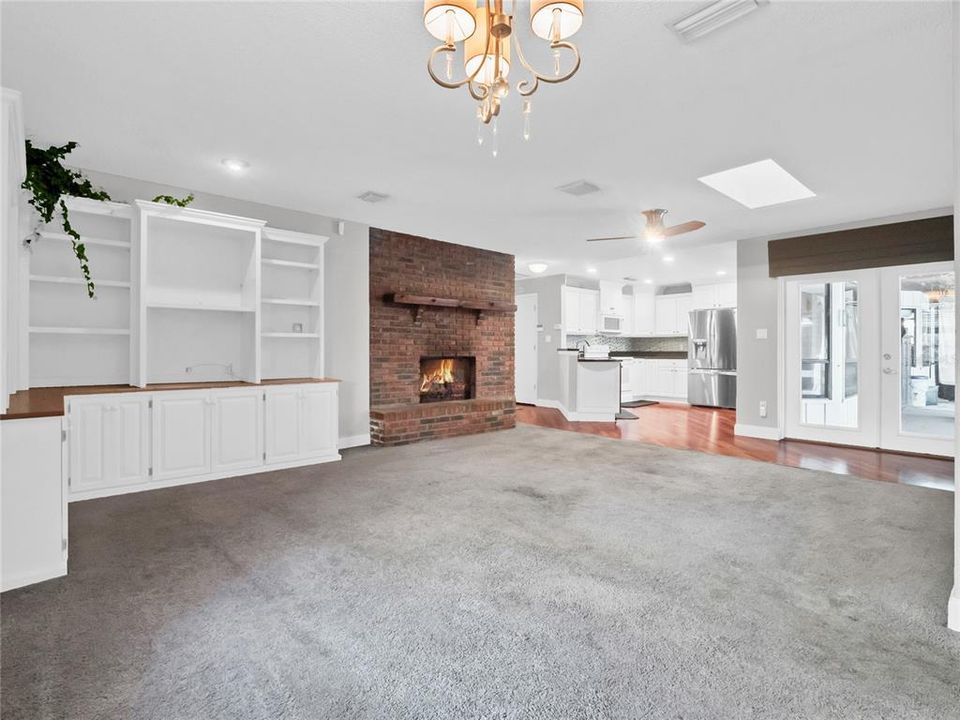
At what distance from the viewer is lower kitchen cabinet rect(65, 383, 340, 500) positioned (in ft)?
11.1

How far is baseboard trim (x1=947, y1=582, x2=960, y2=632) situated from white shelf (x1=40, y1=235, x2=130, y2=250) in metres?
5.21

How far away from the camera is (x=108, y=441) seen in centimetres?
346

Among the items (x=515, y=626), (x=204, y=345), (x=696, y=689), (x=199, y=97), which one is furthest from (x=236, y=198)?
(x=696, y=689)

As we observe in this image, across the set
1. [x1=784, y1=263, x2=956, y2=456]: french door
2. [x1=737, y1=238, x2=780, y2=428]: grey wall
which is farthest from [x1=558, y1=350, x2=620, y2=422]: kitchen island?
[x1=784, y1=263, x2=956, y2=456]: french door

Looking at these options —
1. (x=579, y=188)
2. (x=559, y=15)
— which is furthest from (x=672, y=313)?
(x=559, y=15)

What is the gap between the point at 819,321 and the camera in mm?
5707

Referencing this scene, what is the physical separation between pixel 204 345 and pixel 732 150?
453 cm

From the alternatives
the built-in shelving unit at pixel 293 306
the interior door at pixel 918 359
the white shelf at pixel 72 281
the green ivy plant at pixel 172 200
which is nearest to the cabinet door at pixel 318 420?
the built-in shelving unit at pixel 293 306

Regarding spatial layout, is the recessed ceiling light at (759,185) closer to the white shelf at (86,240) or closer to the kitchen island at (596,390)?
the kitchen island at (596,390)

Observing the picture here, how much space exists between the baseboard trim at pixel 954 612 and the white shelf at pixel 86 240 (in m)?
5.21

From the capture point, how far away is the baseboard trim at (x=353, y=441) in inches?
207

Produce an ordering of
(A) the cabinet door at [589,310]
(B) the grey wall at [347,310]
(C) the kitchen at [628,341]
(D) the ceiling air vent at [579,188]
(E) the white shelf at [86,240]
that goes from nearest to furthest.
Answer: (E) the white shelf at [86,240], (D) the ceiling air vent at [579,188], (B) the grey wall at [347,310], (C) the kitchen at [628,341], (A) the cabinet door at [589,310]

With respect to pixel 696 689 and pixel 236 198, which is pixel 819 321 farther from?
pixel 236 198

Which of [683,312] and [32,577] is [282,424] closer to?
[32,577]
